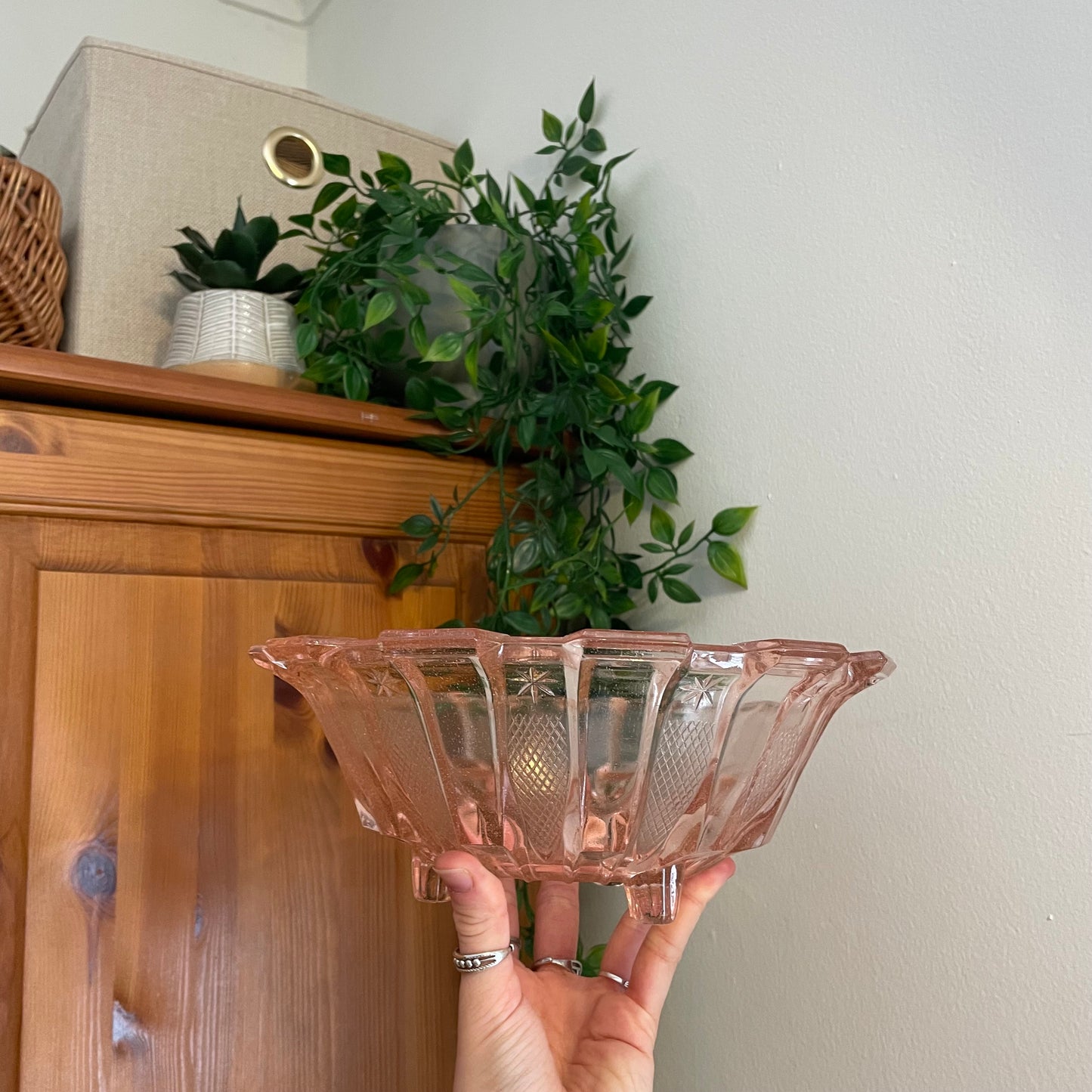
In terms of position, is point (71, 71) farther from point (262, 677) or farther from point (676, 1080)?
point (676, 1080)

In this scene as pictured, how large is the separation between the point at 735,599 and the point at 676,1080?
430mm

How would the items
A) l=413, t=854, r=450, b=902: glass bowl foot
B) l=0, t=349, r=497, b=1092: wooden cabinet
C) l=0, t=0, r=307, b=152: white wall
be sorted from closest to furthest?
l=413, t=854, r=450, b=902: glass bowl foot, l=0, t=349, r=497, b=1092: wooden cabinet, l=0, t=0, r=307, b=152: white wall

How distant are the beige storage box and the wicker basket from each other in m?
0.09

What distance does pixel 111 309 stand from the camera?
0.95 meters

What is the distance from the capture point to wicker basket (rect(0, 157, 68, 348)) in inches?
30.7

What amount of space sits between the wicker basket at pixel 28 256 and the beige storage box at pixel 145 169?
9cm

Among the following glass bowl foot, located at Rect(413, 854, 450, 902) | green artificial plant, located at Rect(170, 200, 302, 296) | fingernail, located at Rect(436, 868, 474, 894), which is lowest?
glass bowl foot, located at Rect(413, 854, 450, 902)

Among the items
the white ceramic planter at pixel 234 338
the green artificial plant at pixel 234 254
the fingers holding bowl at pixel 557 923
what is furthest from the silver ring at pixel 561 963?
the green artificial plant at pixel 234 254

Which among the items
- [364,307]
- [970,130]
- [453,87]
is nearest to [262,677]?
[364,307]

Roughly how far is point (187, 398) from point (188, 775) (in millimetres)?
285

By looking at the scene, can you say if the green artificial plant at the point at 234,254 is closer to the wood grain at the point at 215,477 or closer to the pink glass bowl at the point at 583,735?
the wood grain at the point at 215,477

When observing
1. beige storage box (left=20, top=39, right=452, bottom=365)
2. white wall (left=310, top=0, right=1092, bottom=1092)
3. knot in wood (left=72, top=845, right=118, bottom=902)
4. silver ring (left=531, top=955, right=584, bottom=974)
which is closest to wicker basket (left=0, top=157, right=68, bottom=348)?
beige storage box (left=20, top=39, right=452, bottom=365)

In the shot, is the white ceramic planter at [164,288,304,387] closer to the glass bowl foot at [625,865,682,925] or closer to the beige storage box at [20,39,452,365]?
the beige storage box at [20,39,452,365]

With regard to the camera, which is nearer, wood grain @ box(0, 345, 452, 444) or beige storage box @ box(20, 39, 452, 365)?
wood grain @ box(0, 345, 452, 444)
